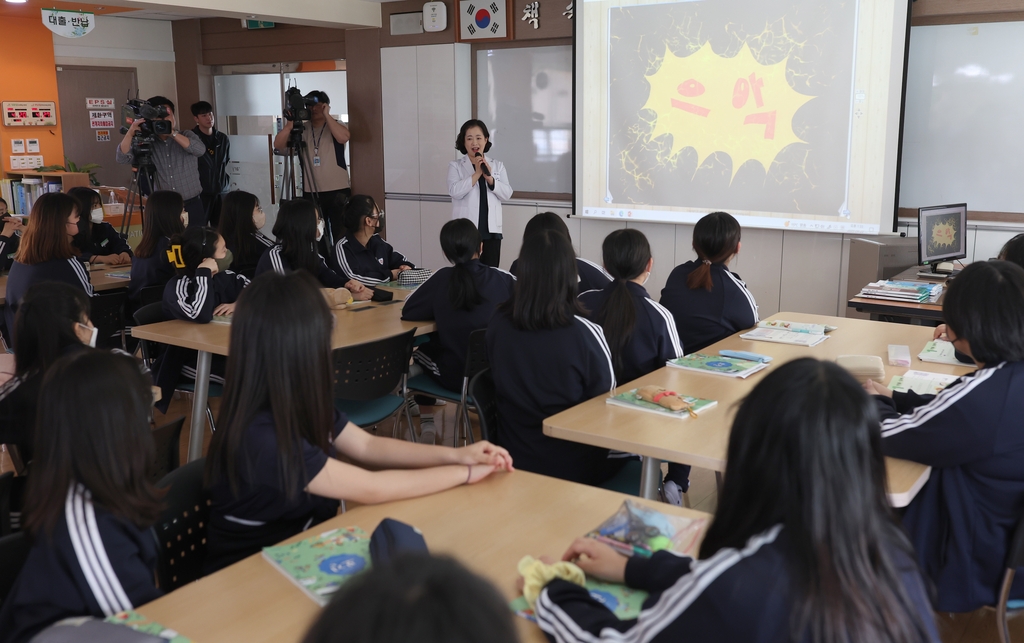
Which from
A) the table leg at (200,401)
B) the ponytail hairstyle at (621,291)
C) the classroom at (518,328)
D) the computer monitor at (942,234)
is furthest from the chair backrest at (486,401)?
the computer monitor at (942,234)

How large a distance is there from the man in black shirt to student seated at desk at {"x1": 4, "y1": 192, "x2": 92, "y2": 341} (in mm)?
3004

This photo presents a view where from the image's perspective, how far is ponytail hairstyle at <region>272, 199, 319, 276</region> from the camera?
412 centimetres

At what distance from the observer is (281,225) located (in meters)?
4.13

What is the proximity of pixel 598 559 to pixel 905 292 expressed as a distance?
3.38 meters

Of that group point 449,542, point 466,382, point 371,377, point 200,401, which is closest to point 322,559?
point 449,542

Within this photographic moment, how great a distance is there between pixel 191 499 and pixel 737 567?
1.20m

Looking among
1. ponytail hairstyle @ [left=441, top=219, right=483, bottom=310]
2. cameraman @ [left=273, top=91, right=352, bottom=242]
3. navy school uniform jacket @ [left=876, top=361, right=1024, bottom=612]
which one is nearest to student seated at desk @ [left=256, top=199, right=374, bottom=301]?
ponytail hairstyle @ [left=441, top=219, right=483, bottom=310]

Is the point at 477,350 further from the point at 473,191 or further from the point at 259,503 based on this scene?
the point at 473,191

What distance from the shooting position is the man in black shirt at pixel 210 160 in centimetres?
702

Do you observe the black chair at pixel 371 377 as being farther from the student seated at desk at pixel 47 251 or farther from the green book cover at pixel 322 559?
the student seated at desk at pixel 47 251

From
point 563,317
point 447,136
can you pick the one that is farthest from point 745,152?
point 563,317

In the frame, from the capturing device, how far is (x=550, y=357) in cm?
251

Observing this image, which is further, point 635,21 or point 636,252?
point 635,21

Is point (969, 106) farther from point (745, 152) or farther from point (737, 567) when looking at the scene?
point (737, 567)
